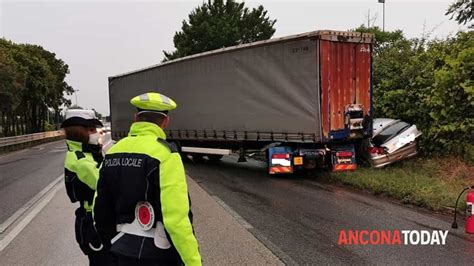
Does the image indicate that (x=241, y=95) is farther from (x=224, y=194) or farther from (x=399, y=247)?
(x=399, y=247)

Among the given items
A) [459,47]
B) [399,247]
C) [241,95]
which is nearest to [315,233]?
[399,247]

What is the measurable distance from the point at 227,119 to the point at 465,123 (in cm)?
663

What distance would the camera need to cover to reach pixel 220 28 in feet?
138

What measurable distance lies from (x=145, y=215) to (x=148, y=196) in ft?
0.35

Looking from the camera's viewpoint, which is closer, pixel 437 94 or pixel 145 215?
pixel 145 215

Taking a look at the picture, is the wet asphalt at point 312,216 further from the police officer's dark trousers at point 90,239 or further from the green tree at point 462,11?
the green tree at point 462,11

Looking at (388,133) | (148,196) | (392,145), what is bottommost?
(392,145)

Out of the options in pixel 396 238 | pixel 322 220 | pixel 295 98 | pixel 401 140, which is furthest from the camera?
pixel 401 140

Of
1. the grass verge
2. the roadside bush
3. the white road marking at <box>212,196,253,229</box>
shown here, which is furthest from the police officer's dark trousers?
the roadside bush

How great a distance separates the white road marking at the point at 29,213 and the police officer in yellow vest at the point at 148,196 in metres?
4.55

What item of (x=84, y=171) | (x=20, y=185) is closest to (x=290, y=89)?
(x=20, y=185)

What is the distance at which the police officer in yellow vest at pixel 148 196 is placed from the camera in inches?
102

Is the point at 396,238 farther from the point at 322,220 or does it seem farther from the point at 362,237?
the point at 322,220

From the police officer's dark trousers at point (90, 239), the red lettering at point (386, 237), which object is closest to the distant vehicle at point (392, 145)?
the red lettering at point (386, 237)
